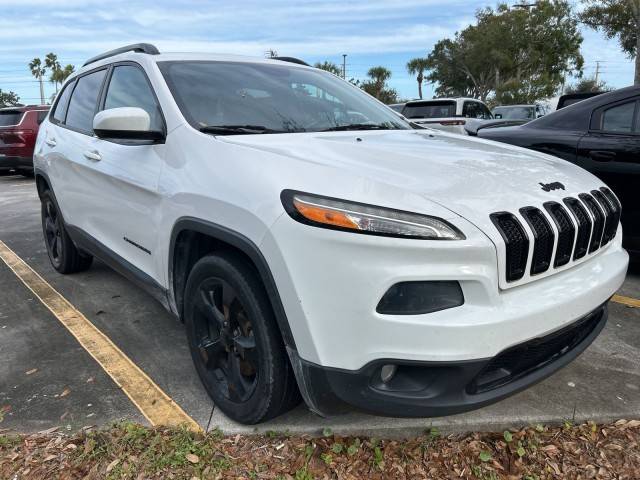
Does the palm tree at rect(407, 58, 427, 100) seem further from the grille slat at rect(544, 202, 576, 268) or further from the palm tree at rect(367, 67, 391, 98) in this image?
the grille slat at rect(544, 202, 576, 268)

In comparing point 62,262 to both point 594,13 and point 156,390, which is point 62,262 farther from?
point 594,13

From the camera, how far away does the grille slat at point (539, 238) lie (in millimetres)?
1940

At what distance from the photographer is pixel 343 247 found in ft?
5.89

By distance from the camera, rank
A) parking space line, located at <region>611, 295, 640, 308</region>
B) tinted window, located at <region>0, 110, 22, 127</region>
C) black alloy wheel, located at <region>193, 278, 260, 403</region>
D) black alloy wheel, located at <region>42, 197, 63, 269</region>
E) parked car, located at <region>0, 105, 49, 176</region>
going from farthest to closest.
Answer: tinted window, located at <region>0, 110, 22, 127</region>, parked car, located at <region>0, 105, 49, 176</region>, black alloy wheel, located at <region>42, 197, 63, 269</region>, parking space line, located at <region>611, 295, 640, 308</region>, black alloy wheel, located at <region>193, 278, 260, 403</region>

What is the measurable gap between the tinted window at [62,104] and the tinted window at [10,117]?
8893mm

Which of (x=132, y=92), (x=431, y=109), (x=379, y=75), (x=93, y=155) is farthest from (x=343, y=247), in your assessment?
(x=379, y=75)

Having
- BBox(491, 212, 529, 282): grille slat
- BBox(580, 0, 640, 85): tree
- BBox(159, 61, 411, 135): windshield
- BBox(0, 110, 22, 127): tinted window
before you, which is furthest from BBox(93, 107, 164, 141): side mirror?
BBox(580, 0, 640, 85): tree

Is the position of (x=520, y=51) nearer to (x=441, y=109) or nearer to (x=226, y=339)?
(x=441, y=109)

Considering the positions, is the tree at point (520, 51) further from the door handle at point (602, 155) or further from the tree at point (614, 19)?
the door handle at point (602, 155)

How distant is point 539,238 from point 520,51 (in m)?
42.0

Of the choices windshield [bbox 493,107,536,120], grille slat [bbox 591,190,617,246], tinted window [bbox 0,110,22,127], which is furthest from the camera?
windshield [bbox 493,107,536,120]

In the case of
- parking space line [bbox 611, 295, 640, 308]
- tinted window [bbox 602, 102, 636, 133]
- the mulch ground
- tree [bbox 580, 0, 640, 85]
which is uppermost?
tree [bbox 580, 0, 640, 85]

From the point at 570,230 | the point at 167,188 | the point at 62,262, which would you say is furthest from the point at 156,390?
the point at 62,262

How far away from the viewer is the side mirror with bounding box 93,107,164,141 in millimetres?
2602
